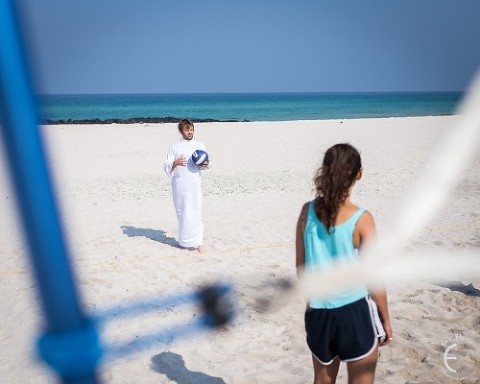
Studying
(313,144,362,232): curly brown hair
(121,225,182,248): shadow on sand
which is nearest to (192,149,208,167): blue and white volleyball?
(121,225,182,248): shadow on sand

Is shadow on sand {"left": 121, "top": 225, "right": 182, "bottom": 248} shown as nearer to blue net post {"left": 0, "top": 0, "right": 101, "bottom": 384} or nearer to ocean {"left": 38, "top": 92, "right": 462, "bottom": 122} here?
blue net post {"left": 0, "top": 0, "right": 101, "bottom": 384}

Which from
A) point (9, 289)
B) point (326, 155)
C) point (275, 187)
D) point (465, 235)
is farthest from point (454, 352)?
point (275, 187)

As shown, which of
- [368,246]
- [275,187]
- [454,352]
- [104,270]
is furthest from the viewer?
[275,187]

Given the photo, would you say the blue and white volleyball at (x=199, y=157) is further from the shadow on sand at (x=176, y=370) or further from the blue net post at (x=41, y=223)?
the blue net post at (x=41, y=223)

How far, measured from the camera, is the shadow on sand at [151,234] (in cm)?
663

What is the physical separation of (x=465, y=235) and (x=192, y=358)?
4.62m

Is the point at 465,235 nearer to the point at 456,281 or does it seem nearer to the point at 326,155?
the point at 456,281

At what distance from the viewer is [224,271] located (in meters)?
5.34

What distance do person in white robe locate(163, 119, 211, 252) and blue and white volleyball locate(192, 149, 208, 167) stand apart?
0.09m

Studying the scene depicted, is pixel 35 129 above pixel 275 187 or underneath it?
above

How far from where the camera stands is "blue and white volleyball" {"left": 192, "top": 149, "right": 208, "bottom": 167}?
221 inches

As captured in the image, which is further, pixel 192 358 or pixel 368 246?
pixel 192 358

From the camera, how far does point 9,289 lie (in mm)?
4953

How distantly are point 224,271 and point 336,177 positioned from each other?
11.5ft
